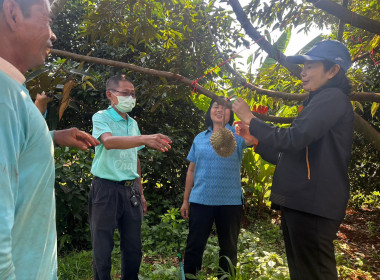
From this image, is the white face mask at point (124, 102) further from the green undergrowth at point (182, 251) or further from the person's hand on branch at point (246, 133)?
the green undergrowth at point (182, 251)

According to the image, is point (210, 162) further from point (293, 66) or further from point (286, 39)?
point (286, 39)

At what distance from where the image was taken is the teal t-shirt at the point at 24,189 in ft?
2.54

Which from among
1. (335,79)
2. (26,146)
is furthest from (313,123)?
(26,146)

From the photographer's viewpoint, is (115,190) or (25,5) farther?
(115,190)

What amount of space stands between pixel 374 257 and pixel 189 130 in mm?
3061

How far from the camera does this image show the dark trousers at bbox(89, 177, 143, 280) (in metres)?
2.49

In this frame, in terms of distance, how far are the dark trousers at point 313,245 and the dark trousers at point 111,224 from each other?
1.30 metres

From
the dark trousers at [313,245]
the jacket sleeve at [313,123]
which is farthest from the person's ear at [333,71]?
the dark trousers at [313,245]

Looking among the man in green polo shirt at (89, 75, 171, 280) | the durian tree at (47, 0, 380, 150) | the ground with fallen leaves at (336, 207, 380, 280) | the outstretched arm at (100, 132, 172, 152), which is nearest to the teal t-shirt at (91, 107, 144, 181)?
the man in green polo shirt at (89, 75, 171, 280)

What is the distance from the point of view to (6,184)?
77 centimetres

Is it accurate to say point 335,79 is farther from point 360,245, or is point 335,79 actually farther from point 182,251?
point 360,245

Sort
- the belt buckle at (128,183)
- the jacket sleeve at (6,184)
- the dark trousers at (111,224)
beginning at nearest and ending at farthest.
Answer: the jacket sleeve at (6,184), the dark trousers at (111,224), the belt buckle at (128,183)

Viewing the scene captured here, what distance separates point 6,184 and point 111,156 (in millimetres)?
1821

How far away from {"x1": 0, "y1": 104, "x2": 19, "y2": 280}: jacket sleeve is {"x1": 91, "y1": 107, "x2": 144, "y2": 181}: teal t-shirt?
1.70 m
